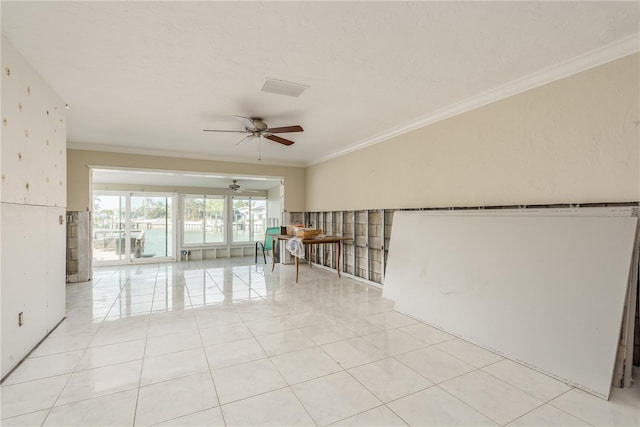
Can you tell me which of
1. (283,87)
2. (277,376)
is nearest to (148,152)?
(283,87)

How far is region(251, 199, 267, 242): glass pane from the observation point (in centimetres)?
972

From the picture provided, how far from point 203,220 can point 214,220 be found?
334mm

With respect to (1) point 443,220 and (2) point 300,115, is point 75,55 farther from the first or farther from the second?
(1) point 443,220

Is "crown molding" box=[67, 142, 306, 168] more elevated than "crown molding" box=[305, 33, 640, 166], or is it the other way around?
"crown molding" box=[305, 33, 640, 166]

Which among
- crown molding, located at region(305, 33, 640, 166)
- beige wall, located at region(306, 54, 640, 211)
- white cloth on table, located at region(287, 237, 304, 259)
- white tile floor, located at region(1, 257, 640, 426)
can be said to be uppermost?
crown molding, located at region(305, 33, 640, 166)

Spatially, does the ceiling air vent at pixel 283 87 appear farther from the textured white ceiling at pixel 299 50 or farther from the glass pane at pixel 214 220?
the glass pane at pixel 214 220

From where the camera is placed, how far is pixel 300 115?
3.82 meters

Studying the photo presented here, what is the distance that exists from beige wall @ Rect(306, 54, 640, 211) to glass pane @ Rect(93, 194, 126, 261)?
706 centimetres

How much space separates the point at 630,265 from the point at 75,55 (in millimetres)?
4502

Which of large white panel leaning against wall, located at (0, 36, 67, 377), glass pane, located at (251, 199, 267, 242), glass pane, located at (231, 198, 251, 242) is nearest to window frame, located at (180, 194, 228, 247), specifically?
glass pane, located at (231, 198, 251, 242)

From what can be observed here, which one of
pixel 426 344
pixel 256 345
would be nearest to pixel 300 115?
pixel 256 345

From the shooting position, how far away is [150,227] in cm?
802

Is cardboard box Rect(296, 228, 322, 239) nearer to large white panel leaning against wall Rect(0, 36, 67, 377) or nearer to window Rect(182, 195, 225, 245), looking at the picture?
large white panel leaning against wall Rect(0, 36, 67, 377)

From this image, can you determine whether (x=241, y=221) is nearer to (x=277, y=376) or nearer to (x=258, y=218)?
(x=258, y=218)
